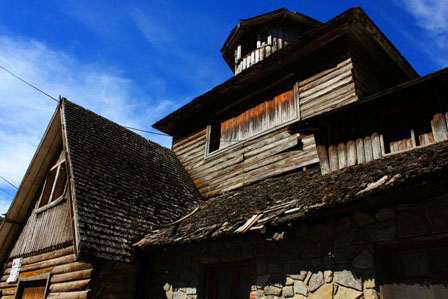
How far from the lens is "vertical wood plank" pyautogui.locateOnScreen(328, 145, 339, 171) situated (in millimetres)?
7305

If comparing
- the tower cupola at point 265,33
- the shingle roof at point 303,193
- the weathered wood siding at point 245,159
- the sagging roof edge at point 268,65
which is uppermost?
the tower cupola at point 265,33

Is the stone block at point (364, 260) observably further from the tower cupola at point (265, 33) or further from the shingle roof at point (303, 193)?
the tower cupola at point (265, 33)

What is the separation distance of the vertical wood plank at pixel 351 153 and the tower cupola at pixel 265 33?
6.87 metres

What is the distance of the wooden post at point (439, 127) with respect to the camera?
A: 6.24 m

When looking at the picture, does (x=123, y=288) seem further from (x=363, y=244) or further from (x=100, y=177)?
(x=363, y=244)

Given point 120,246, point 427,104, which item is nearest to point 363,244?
point 427,104

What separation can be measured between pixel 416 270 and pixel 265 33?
438 inches

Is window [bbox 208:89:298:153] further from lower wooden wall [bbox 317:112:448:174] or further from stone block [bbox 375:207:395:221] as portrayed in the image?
stone block [bbox 375:207:395:221]

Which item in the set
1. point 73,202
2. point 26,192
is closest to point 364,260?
point 73,202

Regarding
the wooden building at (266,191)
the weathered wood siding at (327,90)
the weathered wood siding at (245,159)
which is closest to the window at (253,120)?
the wooden building at (266,191)

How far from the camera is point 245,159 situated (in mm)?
10273

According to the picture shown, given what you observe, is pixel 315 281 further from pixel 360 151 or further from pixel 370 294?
pixel 360 151

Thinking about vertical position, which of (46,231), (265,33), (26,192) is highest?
(265,33)

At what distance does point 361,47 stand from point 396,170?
5.10m
